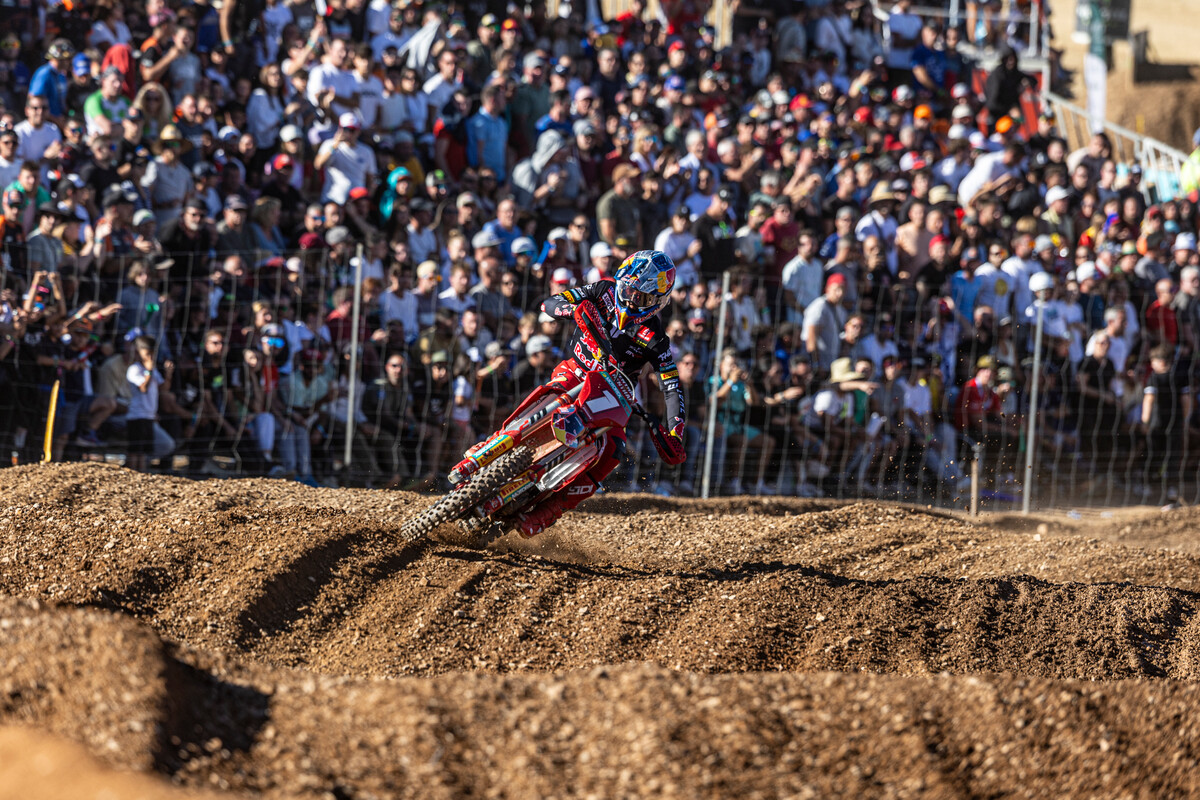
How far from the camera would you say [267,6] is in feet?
46.1

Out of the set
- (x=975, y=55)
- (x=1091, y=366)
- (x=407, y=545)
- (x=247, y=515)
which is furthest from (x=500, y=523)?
(x=975, y=55)

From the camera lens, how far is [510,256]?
501 inches

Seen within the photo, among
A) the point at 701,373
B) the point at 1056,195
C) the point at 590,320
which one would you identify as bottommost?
the point at 701,373

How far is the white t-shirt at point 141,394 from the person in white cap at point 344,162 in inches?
118

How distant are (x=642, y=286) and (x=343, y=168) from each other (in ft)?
19.7

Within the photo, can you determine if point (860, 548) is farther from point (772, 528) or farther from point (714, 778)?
point (714, 778)

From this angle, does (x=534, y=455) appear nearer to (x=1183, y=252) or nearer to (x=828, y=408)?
(x=828, y=408)

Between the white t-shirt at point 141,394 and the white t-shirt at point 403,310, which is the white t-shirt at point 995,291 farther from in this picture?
the white t-shirt at point 141,394

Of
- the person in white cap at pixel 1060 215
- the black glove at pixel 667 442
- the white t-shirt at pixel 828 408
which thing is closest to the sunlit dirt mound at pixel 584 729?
the black glove at pixel 667 442

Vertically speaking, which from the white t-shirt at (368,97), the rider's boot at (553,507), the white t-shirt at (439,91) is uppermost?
the white t-shirt at (439,91)

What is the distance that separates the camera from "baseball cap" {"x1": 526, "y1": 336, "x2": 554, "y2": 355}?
11680 millimetres

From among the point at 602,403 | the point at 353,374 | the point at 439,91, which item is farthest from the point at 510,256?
the point at 602,403

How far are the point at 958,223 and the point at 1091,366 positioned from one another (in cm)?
269

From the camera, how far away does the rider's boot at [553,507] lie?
26.7ft
